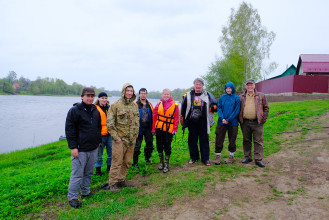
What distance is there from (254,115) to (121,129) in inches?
132

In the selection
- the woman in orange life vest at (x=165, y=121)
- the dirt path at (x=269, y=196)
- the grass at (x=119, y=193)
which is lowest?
the grass at (x=119, y=193)

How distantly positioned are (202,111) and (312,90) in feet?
66.4

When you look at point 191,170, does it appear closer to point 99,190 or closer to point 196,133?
point 196,133

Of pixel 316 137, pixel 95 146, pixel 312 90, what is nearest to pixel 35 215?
pixel 95 146

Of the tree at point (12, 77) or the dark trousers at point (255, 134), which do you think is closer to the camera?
the dark trousers at point (255, 134)

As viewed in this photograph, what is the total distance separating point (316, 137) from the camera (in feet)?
23.2

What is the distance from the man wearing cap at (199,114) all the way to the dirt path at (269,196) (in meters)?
1.24

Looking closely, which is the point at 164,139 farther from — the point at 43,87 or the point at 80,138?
the point at 43,87

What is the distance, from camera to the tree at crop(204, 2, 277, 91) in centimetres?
2795

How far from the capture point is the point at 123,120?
4.31 m

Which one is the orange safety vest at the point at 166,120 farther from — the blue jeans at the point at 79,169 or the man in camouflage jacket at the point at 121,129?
the blue jeans at the point at 79,169

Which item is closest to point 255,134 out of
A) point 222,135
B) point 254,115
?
point 254,115

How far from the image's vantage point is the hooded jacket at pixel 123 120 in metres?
4.17

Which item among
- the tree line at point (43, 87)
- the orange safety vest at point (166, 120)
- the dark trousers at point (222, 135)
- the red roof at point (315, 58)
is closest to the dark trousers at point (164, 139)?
the orange safety vest at point (166, 120)
